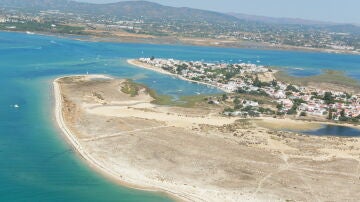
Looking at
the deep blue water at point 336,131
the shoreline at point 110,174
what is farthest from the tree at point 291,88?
the shoreline at point 110,174

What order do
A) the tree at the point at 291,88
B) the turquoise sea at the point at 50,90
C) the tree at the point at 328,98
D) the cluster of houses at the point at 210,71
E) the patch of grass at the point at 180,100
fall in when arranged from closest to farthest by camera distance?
the turquoise sea at the point at 50,90
the patch of grass at the point at 180,100
the tree at the point at 328,98
the tree at the point at 291,88
the cluster of houses at the point at 210,71

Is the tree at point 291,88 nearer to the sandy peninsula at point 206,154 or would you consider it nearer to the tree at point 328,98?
the tree at point 328,98

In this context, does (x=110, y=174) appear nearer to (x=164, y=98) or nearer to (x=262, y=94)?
(x=164, y=98)

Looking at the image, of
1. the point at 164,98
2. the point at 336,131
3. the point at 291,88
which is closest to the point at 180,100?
the point at 164,98

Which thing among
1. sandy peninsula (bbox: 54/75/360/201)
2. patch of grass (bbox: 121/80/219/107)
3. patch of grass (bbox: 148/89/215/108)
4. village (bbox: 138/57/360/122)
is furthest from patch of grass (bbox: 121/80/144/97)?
village (bbox: 138/57/360/122)

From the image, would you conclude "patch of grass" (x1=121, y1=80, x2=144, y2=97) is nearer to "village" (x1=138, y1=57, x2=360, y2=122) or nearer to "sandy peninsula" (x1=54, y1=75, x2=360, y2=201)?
"sandy peninsula" (x1=54, y1=75, x2=360, y2=201)

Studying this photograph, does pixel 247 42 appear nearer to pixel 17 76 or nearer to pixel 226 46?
pixel 226 46

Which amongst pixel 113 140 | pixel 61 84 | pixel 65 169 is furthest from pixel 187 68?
pixel 65 169
